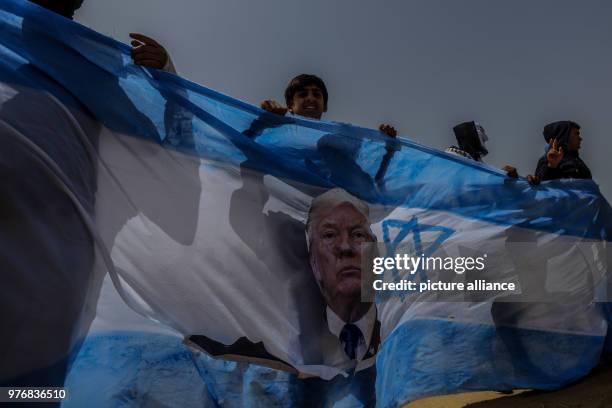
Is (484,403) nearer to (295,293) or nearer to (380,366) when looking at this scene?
(380,366)

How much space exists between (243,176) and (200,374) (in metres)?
1.21

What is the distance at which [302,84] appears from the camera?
4.79 metres

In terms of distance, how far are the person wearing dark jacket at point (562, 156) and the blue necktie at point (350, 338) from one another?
2746 mm

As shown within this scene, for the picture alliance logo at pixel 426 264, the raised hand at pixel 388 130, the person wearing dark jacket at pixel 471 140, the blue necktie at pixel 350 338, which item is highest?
the person wearing dark jacket at pixel 471 140

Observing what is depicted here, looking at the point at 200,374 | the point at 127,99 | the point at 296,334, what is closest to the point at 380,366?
the point at 296,334

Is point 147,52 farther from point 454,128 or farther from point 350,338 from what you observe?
point 454,128

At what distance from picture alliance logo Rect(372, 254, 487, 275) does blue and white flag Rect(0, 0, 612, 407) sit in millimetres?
33

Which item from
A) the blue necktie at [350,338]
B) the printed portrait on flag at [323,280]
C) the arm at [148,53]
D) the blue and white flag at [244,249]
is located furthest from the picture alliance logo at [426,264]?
the arm at [148,53]

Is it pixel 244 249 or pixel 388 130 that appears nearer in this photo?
pixel 244 249

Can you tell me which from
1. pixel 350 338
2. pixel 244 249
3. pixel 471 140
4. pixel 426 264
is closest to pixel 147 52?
pixel 244 249

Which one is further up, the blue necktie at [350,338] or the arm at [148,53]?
the arm at [148,53]

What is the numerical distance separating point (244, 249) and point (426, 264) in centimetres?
141

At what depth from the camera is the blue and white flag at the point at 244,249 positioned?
236 cm

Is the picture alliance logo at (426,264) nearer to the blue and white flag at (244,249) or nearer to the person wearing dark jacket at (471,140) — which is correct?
the blue and white flag at (244,249)
